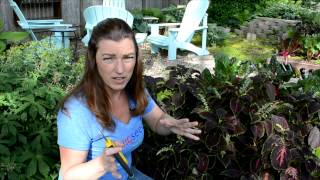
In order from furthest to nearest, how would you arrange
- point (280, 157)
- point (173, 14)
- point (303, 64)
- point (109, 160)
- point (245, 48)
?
1. point (173, 14)
2. point (245, 48)
3. point (303, 64)
4. point (280, 157)
5. point (109, 160)

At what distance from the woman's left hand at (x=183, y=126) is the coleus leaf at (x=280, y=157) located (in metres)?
0.43

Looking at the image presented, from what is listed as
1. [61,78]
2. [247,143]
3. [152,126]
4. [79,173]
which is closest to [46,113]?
[61,78]

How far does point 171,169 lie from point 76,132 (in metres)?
0.88

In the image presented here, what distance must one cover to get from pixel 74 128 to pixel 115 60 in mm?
347

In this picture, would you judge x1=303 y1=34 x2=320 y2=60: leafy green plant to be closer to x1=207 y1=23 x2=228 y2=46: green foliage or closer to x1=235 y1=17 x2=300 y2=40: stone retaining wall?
x1=235 y1=17 x2=300 y2=40: stone retaining wall

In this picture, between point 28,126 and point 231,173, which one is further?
point 28,126

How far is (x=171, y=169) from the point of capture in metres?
2.62

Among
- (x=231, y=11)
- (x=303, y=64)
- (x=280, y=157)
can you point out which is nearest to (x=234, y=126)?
(x=280, y=157)

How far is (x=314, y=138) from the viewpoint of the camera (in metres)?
2.48

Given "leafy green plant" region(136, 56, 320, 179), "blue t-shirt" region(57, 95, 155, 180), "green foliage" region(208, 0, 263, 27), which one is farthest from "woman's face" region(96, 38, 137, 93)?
"green foliage" region(208, 0, 263, 27)

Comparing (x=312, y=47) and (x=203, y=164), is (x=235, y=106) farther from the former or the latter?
(x=312, y=47)

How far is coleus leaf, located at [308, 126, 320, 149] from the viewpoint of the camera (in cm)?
247

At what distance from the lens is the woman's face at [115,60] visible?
1.95 m

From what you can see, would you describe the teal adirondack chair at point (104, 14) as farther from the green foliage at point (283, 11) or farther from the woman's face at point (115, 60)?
the woman's face at point (115, 60)
